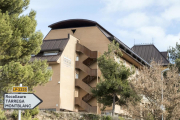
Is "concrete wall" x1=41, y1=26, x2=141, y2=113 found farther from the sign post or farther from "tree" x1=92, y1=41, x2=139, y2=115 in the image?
the sign post

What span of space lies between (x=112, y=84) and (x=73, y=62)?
11.5 meters

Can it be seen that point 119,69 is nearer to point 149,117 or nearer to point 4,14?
point 149,117

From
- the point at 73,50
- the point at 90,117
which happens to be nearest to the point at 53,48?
the point at 73,50

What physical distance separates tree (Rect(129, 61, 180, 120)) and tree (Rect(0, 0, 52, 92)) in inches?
588

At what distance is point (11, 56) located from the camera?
19.1m

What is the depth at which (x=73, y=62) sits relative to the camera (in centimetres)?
4462

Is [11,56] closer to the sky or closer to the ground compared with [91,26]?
closer to the ground

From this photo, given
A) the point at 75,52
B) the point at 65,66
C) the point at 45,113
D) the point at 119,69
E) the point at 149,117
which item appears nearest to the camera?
the point at 45,113

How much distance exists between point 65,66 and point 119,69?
9207 mm

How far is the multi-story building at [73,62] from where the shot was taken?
40938mm

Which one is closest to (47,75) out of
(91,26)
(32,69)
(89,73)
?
(32,69)

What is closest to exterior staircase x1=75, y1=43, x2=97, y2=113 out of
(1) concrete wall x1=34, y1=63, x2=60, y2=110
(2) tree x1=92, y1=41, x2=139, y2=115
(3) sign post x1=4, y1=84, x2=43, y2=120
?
(1) concrete wall x1=34, y1=63, x2=60, y2=110

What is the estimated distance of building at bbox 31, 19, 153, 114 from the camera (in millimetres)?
40938

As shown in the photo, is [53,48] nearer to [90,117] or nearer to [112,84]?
[112,84]
